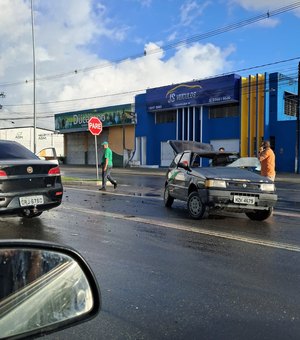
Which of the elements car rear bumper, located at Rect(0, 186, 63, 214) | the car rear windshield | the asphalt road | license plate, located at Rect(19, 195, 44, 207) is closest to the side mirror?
the asphalt road

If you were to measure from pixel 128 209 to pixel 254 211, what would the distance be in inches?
119

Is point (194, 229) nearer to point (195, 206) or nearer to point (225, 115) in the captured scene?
point (195, 206)

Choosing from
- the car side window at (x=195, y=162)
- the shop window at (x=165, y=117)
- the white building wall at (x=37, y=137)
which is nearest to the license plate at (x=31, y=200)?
the car side window at (x=195, y=162)

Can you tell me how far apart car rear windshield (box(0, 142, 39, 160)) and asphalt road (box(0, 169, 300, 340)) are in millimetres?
1243

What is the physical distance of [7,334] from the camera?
5.99 ft

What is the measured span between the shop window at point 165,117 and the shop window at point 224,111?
455cm

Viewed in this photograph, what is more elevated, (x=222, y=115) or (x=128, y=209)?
(x=222, y=115)

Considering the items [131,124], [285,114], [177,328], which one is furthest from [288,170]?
[177,328]

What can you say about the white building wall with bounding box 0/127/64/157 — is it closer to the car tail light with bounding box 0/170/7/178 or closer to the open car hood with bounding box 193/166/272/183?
the open car hood with bounding box 193/166/272/183

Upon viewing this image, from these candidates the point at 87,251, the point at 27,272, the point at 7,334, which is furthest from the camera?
the point at 87,251

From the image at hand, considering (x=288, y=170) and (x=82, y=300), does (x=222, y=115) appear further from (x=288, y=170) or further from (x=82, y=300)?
(x=82, y=300)

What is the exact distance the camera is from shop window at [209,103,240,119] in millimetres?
36250

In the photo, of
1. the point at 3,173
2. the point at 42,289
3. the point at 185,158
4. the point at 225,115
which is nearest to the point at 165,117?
the point at 225,115

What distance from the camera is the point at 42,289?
2084 mm
